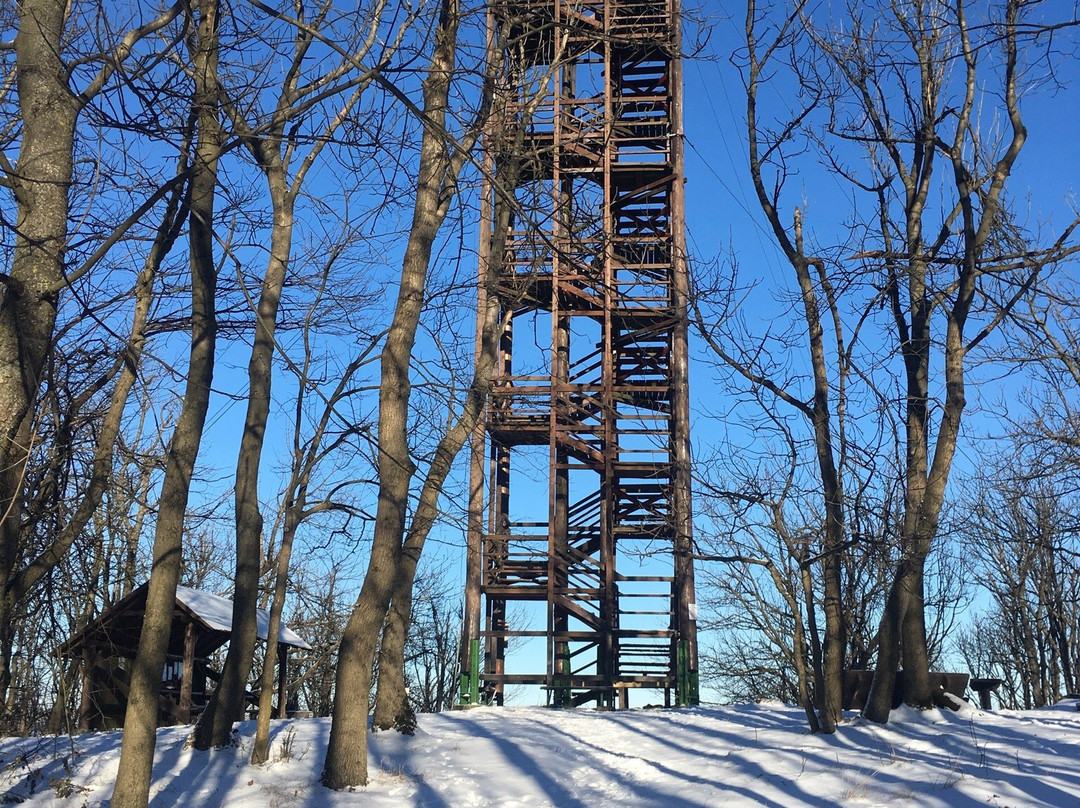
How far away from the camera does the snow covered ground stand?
840 centimetres

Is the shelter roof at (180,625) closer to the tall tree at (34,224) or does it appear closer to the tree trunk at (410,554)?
the tree trunk at (410,554)

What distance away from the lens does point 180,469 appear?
8742 millimetres

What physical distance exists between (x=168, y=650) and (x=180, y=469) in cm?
813

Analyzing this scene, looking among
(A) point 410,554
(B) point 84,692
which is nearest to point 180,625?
(B) point 84,692

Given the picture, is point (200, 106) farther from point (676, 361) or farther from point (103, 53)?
point (676, 361)

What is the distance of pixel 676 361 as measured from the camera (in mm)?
19594

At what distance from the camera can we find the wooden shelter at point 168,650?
15695 mm

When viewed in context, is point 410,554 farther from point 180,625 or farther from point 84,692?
point 84,692

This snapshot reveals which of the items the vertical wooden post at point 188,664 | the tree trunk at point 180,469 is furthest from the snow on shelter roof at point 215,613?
the tree trunk at point 180,469

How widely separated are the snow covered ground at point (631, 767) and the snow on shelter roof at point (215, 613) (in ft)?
10.4

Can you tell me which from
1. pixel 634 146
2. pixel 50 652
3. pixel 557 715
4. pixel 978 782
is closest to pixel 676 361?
pixel 634 146

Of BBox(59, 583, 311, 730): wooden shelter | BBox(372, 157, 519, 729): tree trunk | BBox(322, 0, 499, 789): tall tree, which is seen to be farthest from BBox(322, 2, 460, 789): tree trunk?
BBox(59, 583, 311, 730): wooden shelter

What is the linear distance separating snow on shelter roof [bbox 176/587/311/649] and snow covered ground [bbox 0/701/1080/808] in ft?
10.4

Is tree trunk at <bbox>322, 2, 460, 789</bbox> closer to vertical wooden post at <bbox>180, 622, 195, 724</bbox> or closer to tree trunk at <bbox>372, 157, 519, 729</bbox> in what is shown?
tree trunk at <bbox>372, 157, 519, 729</bbox>
